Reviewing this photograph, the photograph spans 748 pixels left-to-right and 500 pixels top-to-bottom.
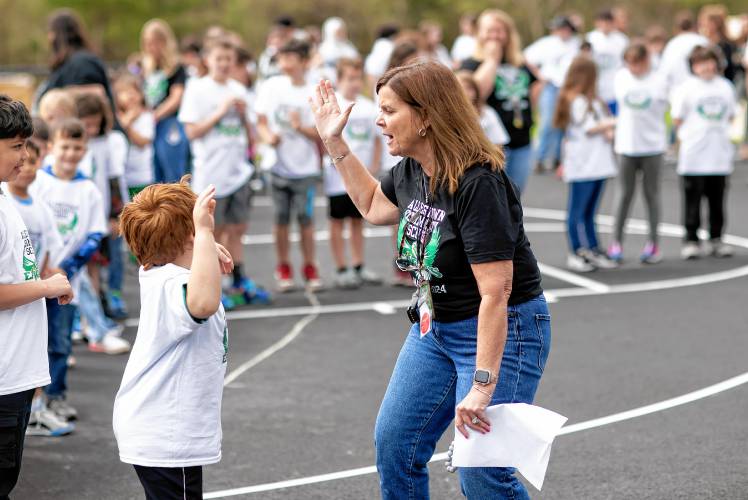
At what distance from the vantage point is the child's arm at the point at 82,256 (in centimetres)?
663

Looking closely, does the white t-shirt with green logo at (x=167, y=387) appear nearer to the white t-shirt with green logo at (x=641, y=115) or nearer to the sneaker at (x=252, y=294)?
the sneaker at (x=252, y=294)

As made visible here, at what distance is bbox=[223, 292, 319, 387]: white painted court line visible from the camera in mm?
7836

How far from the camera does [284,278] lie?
1067 centimetres

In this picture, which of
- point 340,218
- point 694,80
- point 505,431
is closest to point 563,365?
point 340,218

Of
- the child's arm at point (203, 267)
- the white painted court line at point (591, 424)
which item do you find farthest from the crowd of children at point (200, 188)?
the white painted court line at point (591, 424)

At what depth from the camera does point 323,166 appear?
11391mm

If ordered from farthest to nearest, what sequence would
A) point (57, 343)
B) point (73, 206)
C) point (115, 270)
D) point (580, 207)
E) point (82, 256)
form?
point (580, 207), point (115, 270), point (73, 206), point (82, 256), point (57, 343)

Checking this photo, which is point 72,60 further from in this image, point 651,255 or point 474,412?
point 474,412

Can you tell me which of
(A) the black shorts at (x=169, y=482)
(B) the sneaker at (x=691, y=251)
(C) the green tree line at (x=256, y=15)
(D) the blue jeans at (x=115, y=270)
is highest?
(C) the green tree line at (x=256, y=15)

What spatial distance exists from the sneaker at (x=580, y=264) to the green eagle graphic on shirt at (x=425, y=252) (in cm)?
726

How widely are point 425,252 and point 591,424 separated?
2.85 meters

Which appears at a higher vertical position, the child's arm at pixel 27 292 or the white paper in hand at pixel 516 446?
the child's arm at pixel 27 292

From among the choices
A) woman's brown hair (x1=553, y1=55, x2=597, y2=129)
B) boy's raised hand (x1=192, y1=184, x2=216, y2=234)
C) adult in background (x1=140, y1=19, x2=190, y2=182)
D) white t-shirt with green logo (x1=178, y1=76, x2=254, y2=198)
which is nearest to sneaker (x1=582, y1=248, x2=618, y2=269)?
woman's brown hair (x1=553, y1=55, x2=597, y2=129)

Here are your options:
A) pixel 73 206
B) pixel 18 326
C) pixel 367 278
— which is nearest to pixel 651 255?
pixel 367 278
